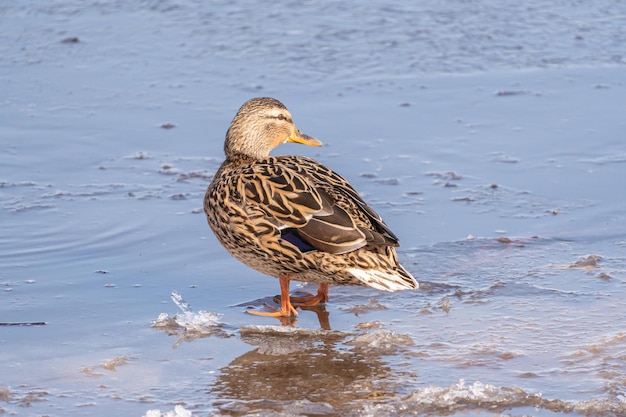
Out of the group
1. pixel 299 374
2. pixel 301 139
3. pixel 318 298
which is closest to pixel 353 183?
pixel 301 139

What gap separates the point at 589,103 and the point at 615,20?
2.20m

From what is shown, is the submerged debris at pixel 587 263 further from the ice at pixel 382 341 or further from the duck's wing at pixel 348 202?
the ice at pixel 382 341

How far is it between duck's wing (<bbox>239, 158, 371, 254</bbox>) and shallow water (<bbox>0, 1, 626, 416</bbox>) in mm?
413

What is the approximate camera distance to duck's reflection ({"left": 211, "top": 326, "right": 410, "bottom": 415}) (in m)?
4.36

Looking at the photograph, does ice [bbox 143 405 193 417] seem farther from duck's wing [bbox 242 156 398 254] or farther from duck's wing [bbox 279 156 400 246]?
duck's wing [bbox 279 156 400 246]

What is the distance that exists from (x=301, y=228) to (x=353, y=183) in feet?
6.49

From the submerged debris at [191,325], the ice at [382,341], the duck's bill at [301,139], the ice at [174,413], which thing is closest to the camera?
the ice at [174,413]

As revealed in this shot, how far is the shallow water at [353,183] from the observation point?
4.57 metres

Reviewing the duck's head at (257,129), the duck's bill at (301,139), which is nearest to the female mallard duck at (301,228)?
the duck's head at (257,129)

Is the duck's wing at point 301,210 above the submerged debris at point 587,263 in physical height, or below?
above

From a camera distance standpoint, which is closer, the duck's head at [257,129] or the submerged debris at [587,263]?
the submerged debris at [587,263]

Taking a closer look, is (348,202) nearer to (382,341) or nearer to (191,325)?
(382,341)

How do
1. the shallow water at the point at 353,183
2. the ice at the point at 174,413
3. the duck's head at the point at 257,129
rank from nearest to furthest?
the ice at the point at 174,413
the shallow water at the point at 353,183
the duck's head at the point at 257,129

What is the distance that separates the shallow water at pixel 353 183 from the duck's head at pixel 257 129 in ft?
2.04
